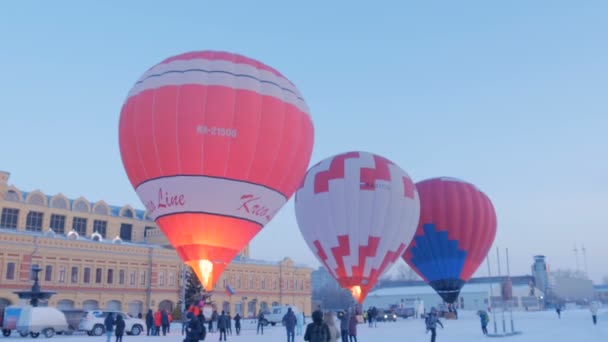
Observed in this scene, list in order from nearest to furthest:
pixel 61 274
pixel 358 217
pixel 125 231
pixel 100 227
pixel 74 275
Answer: pixel 358 217
pixel 61 274
pixel 74 275
pixel 100 227
pixel 125 231

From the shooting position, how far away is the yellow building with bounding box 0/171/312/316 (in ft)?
141

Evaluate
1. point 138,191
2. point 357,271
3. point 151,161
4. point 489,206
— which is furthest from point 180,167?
point 489,206

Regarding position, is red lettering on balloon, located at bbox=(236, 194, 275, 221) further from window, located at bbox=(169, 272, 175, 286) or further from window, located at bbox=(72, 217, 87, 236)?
window, located at bbox=(72, 217, 87, 236)

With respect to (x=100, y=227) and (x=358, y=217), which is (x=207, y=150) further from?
(x=100, y=227)

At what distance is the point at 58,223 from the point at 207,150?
39.5m

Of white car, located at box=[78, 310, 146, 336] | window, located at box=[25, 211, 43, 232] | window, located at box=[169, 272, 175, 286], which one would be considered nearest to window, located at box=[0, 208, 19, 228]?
window, located at box=[25, 211, 43, 232]

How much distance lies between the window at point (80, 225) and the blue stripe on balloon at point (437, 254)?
33003 millimetres

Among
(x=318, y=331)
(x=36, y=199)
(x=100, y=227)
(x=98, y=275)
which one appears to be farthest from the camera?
(x=100, y=227)

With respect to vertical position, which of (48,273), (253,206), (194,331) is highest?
(253,206)

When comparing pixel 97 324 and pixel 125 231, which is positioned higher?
pixel 125 231

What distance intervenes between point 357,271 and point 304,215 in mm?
4249

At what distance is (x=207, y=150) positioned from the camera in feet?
59.4

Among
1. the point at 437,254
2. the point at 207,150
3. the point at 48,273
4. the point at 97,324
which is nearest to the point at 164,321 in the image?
the point at 97,324

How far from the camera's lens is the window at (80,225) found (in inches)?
2098
